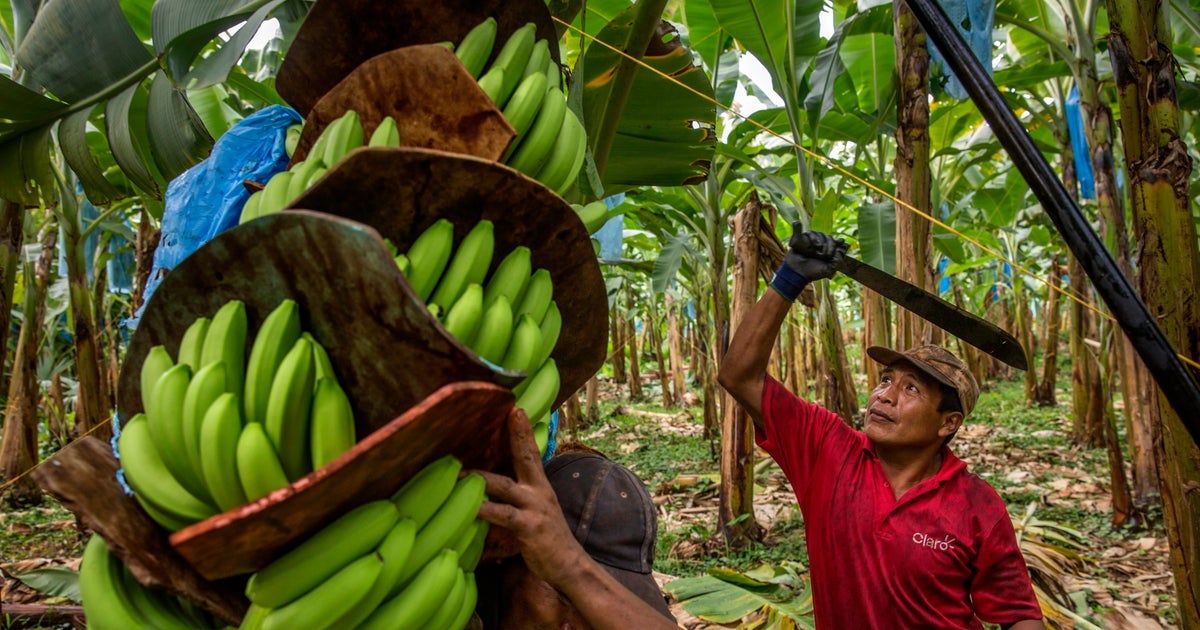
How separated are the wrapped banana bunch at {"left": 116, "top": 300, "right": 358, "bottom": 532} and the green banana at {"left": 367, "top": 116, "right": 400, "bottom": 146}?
24 cm

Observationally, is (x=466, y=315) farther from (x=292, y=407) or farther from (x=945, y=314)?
(x=945, y=314)

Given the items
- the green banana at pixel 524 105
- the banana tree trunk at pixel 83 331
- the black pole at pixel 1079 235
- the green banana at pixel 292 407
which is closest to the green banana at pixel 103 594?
the green banana at pixel 292 407

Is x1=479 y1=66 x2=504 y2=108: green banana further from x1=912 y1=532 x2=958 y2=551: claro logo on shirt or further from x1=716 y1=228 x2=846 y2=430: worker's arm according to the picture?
x1=912 y1=532 x2=958 y2=551: claro logo on shirt

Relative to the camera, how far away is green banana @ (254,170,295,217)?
943 millimetres

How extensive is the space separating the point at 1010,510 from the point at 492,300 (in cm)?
535

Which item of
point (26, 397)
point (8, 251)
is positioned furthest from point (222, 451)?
point (26, 397)

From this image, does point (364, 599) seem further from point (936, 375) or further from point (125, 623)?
point (936, 375)

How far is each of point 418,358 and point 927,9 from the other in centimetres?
100

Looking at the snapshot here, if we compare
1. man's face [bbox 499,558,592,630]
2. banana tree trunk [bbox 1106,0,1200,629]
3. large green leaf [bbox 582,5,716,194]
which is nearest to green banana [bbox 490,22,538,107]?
man's face [bbox 499,558,592,630]

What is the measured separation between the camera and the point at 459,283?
903 mm

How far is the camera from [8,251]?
268 cm

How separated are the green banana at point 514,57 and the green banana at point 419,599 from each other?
24.6 inches

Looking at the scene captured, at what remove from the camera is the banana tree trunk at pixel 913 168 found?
302cm

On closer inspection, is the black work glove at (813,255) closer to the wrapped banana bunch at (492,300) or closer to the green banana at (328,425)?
the wrapped banana bunch at (492,300)
